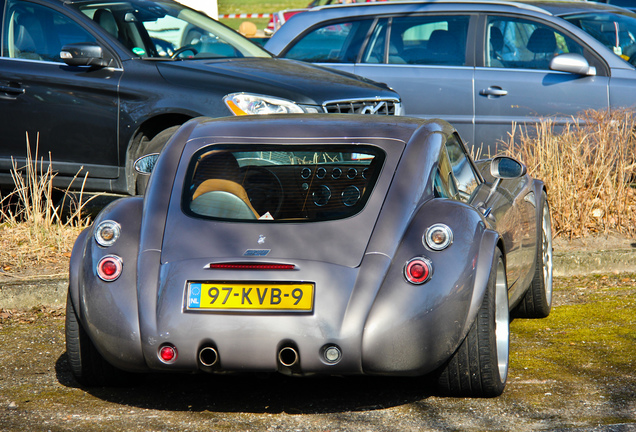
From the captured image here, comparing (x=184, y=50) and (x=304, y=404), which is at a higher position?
(x=184, y=50)

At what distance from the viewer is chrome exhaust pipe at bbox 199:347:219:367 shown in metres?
3.59

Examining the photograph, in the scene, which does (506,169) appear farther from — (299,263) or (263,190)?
(299,263)

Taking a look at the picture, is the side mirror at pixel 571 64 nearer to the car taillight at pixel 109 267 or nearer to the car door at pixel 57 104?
the car door at pixel 57 104

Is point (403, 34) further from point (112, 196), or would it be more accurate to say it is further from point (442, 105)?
point (112, 196)

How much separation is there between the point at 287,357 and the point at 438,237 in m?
0.80

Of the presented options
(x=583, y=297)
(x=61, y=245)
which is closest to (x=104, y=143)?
(x=61, y=245)

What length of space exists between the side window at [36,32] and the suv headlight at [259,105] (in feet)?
4.94

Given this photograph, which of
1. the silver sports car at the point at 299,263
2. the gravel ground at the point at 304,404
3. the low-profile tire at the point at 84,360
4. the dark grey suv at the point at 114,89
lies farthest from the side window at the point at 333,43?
the low-profile tire at the point at 84,360

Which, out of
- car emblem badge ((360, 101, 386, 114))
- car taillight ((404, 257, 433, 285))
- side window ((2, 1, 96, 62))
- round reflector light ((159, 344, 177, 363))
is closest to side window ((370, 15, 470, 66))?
car emblem badge ((360, 101, 386, 114))

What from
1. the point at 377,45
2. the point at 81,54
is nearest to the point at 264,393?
the point at 81,54

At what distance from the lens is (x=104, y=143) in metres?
7.05

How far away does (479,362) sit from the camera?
→ 12.7 ft

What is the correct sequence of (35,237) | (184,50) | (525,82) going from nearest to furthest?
1. (35,237)
2. (184,50)
3. (525,82)

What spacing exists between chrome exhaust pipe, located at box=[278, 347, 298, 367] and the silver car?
538 cm
